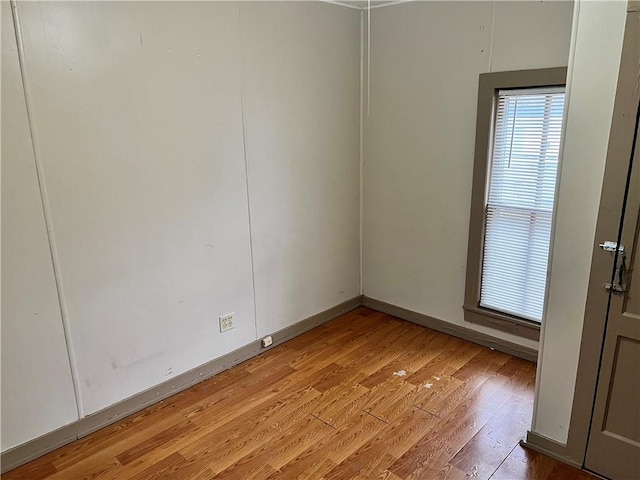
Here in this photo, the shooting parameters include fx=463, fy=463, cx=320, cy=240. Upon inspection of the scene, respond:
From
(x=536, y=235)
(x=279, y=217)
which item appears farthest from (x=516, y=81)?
(x=279, y=217)

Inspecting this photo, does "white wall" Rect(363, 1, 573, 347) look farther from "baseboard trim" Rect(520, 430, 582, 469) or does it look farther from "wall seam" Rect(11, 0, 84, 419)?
"wall seam" Rect(11, 0, 84, 419)

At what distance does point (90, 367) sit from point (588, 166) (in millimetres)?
2544

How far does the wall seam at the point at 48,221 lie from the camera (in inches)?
76.7

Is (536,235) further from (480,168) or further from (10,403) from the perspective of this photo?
(10,403)

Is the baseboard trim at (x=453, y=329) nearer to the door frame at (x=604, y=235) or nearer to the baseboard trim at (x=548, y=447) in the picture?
the baseboard trim at (x=548, y=447)

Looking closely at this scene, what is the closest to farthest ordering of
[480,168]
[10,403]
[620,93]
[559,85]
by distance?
[620,93], [10,403], [559,85], [480,168]

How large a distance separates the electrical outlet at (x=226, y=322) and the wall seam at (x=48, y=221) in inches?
34.4

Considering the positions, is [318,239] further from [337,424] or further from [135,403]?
[135,403]

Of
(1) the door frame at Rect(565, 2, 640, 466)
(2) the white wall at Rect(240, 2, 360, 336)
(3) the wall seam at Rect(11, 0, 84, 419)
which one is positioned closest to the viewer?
(1) the door frame at Rect(565, 2, 640, 466)

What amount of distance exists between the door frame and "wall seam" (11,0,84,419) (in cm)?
240

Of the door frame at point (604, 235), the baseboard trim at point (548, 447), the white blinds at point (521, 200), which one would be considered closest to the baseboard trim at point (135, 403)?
the white blinds at point (521, 200)

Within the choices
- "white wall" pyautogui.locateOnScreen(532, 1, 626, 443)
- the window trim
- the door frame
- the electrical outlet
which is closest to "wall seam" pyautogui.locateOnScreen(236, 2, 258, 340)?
the electrical outlet

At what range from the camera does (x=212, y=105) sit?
266 cm

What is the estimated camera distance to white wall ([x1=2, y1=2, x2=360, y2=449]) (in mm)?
2143
